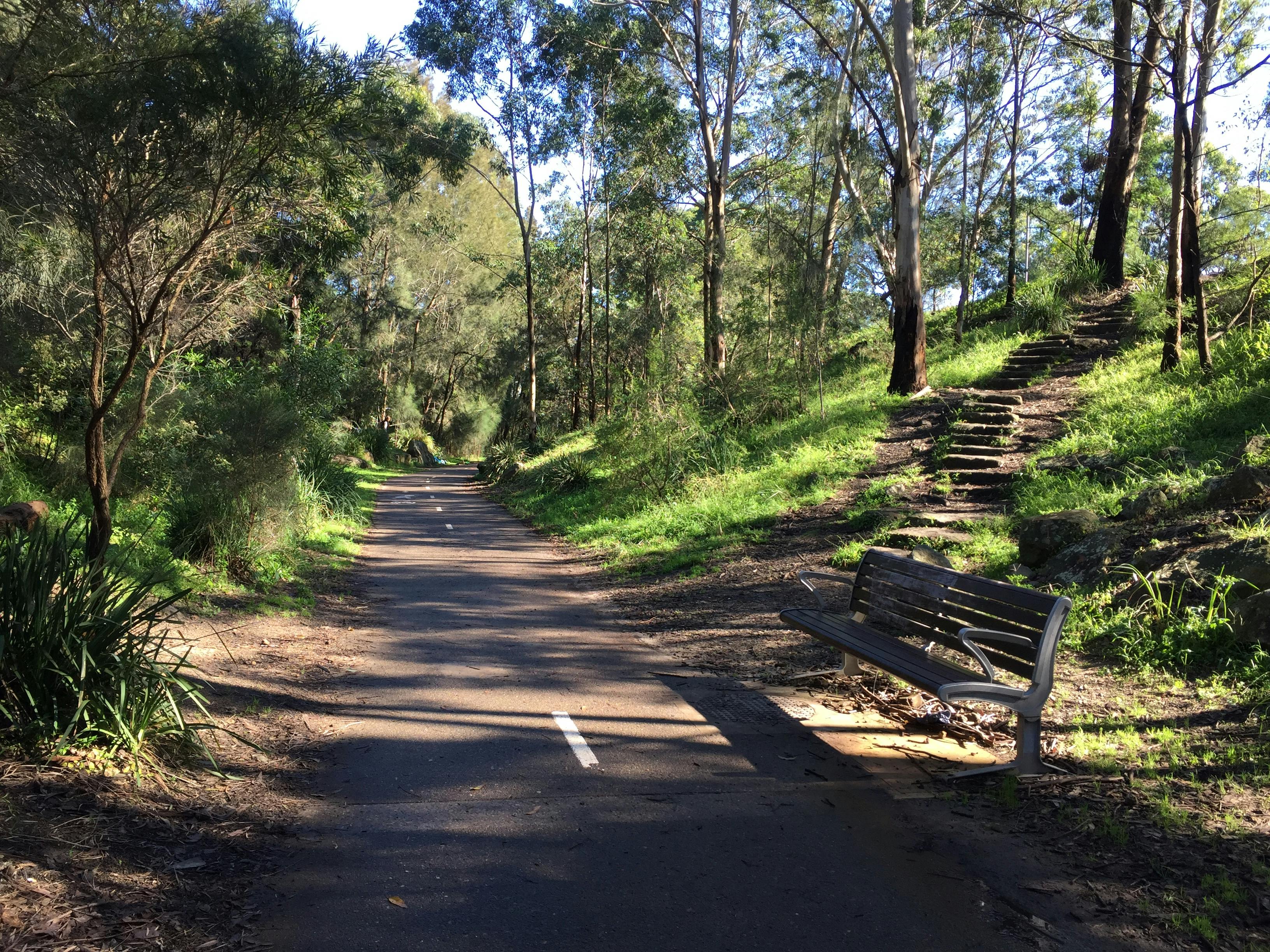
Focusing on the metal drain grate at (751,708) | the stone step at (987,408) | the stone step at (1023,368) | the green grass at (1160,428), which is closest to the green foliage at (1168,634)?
the green grass at (1160,428)

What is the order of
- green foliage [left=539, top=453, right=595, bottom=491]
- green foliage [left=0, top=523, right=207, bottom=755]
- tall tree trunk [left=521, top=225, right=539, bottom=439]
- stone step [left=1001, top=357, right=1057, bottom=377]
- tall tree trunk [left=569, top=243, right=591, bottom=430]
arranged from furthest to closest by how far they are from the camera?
1. tall tree trunk [left=569, top=243, right=591, bottom=430]
2. tall tree trunk [left=521, top=225, right=539, bottom=439]
3. green foliage [left=539, top=453, right=595, bottom=491]
4. stone step [left=1001, top=357, right=1057, bottom=377]
5. green foliage [left=0, top=523, right=207, bottom=755]

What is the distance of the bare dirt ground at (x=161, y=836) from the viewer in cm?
313

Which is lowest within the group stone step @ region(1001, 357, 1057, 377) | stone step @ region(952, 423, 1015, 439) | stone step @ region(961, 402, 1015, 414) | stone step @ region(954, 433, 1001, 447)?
stone step @ region(954, 433, 1001, 447)

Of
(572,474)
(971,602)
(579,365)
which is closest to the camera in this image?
(971,602)

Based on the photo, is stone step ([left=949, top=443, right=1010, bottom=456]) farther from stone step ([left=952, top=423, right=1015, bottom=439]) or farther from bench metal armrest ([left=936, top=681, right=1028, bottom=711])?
bench metal armrest ([left=936, top=681, right=1028, bottom=711])

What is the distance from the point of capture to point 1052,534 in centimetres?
843

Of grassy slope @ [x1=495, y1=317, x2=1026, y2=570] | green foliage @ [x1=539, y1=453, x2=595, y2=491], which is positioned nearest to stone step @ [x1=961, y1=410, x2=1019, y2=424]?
grassy slope @ [x1=495, y1=317, x2=1026, y2=570]

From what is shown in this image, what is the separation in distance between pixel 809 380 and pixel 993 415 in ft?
21.6

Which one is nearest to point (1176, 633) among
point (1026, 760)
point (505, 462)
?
point (1026, 760)

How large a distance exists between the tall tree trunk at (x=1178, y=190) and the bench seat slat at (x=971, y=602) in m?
8.29

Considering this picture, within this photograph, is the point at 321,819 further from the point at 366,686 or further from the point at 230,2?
the point at 230,2

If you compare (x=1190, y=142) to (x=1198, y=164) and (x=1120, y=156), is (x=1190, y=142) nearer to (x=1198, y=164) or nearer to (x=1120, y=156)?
(x=1198, y=164)

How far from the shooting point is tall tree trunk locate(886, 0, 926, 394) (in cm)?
1747

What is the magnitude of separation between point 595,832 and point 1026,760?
2501 millimetres
